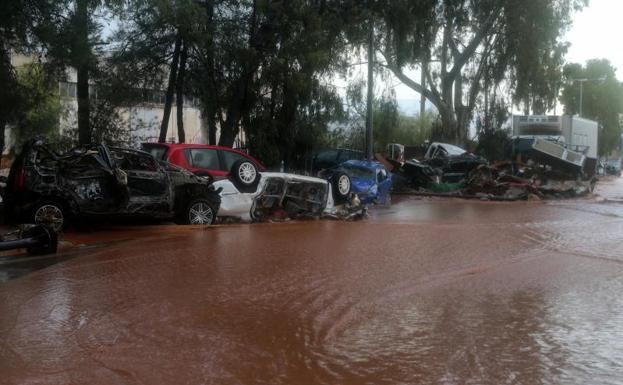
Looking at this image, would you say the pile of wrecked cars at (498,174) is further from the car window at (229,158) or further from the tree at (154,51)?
the car window at (229,158)

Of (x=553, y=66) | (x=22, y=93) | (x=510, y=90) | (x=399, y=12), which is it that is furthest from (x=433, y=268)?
(x=553, y=66)

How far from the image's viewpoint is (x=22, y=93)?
13633 millimetres

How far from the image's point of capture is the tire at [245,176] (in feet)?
43.4

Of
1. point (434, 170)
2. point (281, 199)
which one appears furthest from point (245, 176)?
point (434, 170)

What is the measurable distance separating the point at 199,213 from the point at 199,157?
5.08 ft

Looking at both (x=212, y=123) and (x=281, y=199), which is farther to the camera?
(x=212, y=123)

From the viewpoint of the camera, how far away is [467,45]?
3194 cm

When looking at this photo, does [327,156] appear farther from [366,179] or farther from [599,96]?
[599,96]

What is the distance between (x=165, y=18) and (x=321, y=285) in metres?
10.9

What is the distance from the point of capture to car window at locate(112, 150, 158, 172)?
12047 mm

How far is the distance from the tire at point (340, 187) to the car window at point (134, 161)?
15.8 ft

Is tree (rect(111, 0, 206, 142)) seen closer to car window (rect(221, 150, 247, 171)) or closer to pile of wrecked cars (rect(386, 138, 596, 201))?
car window (rect(221, 150, 247, 171))

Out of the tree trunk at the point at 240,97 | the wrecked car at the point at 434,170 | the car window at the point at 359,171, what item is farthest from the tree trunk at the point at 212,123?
the wrecked car at the point at 434,170

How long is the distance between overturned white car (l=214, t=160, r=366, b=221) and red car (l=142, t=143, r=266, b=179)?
0.45m
